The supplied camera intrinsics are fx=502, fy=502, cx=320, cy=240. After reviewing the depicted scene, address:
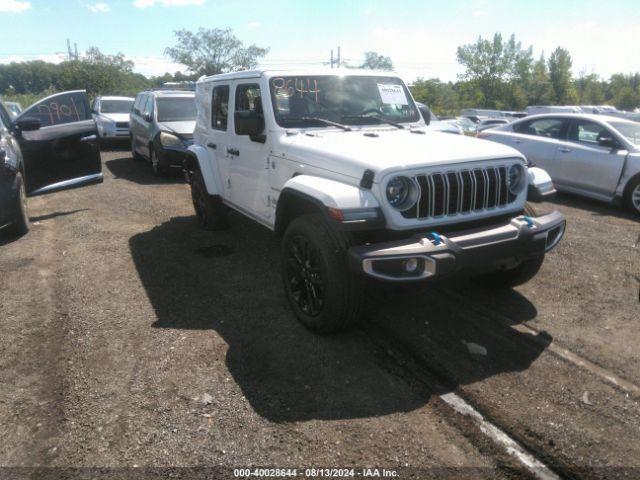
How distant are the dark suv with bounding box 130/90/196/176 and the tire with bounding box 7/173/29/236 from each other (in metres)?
3.87

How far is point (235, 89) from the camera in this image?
207 inches

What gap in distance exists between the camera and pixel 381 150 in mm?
3709

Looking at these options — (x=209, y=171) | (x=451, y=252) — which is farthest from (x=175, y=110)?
(x=451, y=252)

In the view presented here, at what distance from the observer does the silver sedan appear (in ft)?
25.4

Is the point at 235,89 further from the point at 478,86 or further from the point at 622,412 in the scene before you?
the point at 478,86

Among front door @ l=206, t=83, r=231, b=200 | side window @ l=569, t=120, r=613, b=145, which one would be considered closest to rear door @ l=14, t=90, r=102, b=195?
front door @ l=206, t=83, r=231, b=200

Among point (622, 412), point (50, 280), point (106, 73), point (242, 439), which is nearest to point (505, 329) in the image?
point (622, 412)

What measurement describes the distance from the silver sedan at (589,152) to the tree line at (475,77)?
1660 inches

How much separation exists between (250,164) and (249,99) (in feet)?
2.16

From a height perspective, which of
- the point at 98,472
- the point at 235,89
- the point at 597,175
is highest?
the point at 235,89

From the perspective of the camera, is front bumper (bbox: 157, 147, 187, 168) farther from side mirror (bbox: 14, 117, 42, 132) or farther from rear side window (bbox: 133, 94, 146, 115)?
side mirror (bbox: 14, 117, 42, 132)

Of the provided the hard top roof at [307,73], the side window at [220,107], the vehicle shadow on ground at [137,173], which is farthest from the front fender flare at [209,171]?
the vehicle shadow on ground at [137,173]

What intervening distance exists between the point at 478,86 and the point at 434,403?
7450cm

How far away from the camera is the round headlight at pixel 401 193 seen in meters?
3.40
